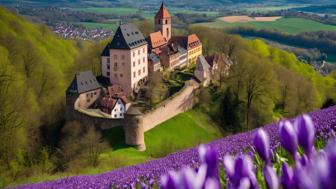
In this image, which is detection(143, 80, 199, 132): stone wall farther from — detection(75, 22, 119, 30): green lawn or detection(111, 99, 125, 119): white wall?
detection(75, 22, 119, 30): green lawn

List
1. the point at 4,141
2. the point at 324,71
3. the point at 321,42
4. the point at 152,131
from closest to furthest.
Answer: the point at 4,141 < the point at 152,131 < the point at 324,71 < the point at 321,42

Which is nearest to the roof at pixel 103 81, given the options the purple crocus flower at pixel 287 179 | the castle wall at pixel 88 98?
the castle wall at pixel 88 98

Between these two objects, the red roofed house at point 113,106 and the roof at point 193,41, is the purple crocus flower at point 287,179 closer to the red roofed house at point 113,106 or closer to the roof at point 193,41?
the red roofed house at point 113,106

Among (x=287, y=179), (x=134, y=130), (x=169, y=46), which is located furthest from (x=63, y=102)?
(x=287, y=179)

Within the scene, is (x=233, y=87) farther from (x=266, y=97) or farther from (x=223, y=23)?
(x=223, y=23)

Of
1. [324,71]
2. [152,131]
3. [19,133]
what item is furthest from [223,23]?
[19,133]
